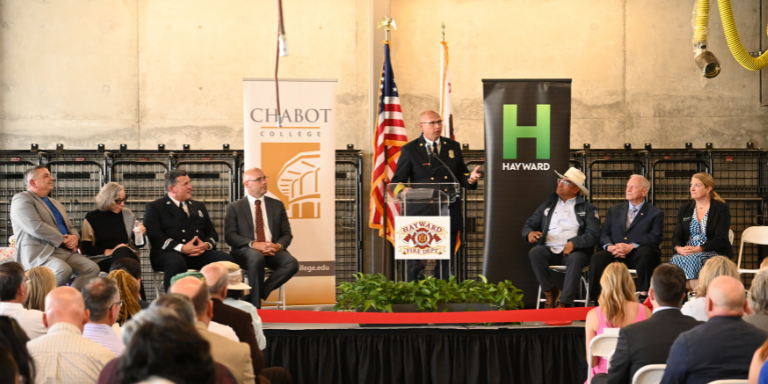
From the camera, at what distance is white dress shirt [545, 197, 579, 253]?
20.2ft

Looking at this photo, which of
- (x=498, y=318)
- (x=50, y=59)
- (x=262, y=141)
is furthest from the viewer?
(x=50, y=59)

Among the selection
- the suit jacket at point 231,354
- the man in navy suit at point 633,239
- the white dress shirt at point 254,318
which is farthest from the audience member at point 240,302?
the man in navy suit at point 633,239

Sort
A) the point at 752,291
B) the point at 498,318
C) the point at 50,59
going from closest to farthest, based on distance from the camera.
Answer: the point at 752,291
the point at 498,318
the point at 50,59

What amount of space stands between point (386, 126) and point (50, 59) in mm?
4122

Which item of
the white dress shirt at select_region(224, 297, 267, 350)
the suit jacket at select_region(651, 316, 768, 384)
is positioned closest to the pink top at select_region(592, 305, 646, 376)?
the suit jacket at select_region(651, 316, 768, 384)

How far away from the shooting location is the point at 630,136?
848 cm

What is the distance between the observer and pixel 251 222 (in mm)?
6266

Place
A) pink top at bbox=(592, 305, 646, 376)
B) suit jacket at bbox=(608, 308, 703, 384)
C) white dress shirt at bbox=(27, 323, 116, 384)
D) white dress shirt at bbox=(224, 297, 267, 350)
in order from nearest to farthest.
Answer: white dress shirt at bbox=(27, 323, 116, 384), suit jacket at bbox=(608, 308, 703, 384), pink top at bbox=(592, 305, 646, 376), white dress shirt at bbox=(224, 297, 267, 350)

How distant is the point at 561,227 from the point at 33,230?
4384mm

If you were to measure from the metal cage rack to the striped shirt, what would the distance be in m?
4.86

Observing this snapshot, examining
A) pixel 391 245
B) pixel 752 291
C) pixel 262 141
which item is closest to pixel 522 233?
pixel 391 245

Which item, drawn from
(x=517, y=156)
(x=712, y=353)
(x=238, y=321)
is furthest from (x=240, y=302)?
(x=517, y=156)

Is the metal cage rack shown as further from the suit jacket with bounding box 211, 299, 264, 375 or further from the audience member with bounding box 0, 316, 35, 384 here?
the audience member with bounding box 0, 316, 35, 384

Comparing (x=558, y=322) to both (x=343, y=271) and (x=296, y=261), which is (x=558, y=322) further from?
(x=343, y=271)
